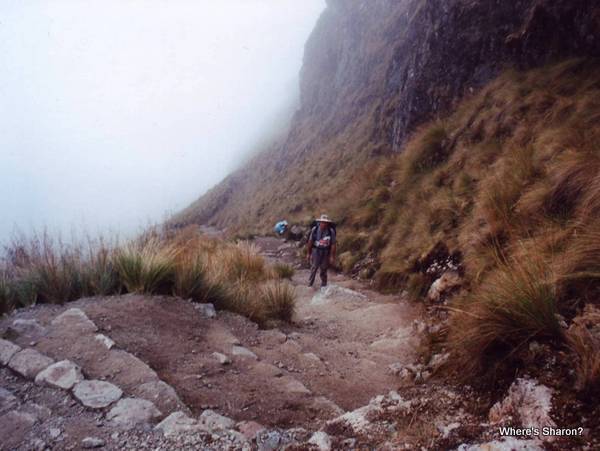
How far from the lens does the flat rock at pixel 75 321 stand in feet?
11.2

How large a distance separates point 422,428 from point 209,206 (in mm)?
46367

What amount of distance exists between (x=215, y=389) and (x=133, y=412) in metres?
0.62

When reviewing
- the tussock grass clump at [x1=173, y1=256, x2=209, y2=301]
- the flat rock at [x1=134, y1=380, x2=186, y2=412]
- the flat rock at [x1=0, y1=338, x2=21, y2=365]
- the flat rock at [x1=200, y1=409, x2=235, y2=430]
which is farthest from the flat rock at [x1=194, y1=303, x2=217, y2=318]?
the flat rock at [x1=200, y1=409, x2=235, y2=430]

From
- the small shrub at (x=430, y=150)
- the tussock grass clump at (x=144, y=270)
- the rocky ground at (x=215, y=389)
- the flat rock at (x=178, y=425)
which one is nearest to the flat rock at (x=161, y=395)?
the rocky ground at (x=215, y=389)

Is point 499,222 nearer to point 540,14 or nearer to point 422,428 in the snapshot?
point 422,428

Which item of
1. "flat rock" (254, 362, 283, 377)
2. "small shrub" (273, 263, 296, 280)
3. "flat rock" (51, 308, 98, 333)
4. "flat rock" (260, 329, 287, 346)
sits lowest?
"small shrub" (273, 263, 296, 280)

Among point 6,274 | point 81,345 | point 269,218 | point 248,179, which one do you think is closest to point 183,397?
point 81,345

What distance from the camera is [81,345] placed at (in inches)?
124

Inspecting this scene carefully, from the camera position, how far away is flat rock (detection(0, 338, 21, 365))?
2951 mm

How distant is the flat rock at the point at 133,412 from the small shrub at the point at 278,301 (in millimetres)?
2687

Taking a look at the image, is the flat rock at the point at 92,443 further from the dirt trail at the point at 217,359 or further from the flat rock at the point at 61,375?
the flat rock at the point at 61,375

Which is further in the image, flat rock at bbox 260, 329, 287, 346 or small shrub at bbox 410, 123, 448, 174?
small shrub at bbox 410, 123, 448, 174

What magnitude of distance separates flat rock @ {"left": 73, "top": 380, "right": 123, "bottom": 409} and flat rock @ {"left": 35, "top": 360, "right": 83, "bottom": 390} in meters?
0.07

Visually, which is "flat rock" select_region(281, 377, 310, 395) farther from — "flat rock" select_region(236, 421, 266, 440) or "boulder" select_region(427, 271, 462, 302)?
"boulder" select_region(427, 271, 462, 302)
